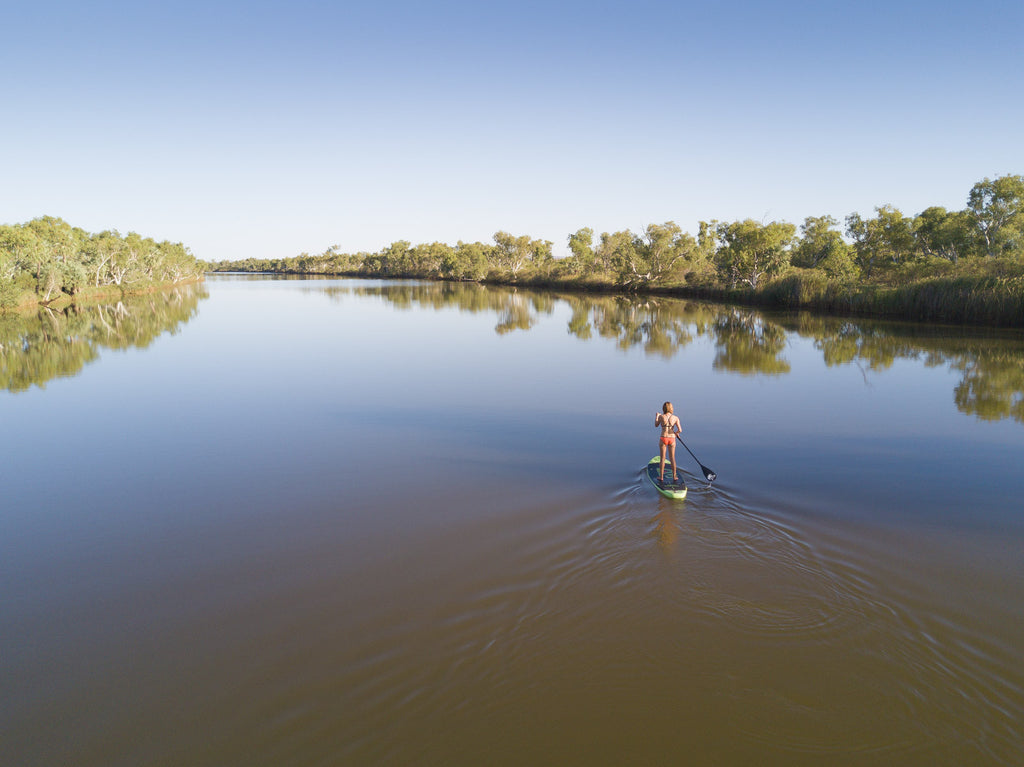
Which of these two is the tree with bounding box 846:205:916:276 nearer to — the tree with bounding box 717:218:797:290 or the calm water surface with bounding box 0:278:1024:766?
the tree with bounding box 717:218:797:290

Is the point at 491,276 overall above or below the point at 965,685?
above

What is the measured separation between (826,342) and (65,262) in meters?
60.5

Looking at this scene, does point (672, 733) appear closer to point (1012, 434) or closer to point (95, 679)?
point (95, 679)

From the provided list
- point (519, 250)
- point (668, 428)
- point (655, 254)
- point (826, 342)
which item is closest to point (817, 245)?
point (655, 254)

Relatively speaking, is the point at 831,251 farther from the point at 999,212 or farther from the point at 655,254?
the point at 655,254

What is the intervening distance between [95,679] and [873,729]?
6629 mm

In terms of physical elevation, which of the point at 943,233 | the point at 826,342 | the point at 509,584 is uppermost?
the point at 943,233

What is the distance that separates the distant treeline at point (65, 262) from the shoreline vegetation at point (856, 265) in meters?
57.7

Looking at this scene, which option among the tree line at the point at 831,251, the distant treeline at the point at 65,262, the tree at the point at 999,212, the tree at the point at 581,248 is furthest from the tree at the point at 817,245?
the distant treeline at the point at 65,262

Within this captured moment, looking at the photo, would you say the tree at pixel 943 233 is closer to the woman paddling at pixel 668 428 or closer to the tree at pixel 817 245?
the tree at pixel 817 245

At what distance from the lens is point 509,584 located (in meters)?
5.96

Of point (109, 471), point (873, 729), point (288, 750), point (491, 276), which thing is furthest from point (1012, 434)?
point (491, 276)

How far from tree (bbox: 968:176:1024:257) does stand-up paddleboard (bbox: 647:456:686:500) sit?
41756mm

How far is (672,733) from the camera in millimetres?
4039
